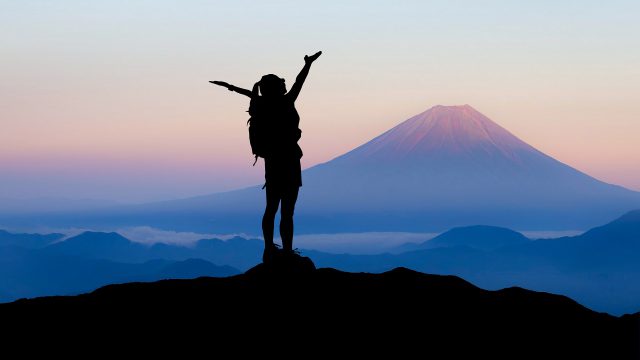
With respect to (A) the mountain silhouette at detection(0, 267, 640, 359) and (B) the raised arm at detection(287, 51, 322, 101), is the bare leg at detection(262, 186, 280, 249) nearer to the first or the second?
(A) the mountain silhouette at detection(0, 267, 640, 359)

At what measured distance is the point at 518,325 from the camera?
13797mm

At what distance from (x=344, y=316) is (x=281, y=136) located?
9.90ft

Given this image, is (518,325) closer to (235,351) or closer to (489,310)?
(489,310)

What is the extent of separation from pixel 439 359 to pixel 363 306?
75.6 inches

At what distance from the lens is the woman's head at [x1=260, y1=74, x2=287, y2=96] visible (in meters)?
14.1

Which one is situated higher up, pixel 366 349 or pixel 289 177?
pixel 289 177

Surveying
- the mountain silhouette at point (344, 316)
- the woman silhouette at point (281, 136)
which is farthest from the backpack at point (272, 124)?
the mountain silhouette at point (344, 316)

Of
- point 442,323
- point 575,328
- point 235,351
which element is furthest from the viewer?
point 575,328

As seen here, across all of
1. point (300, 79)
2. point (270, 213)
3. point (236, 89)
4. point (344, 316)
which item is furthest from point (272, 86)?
point (344, 316)

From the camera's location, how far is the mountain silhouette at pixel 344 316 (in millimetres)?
12508

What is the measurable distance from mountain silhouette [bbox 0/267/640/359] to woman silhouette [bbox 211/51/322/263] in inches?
50.1

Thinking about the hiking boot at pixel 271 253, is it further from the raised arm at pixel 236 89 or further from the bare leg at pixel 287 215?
the raised arm at pixel 236 89

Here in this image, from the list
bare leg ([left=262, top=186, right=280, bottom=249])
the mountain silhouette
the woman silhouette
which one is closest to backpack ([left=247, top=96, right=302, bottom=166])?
the woman silhouette

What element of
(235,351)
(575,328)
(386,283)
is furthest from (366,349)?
(575,328)
